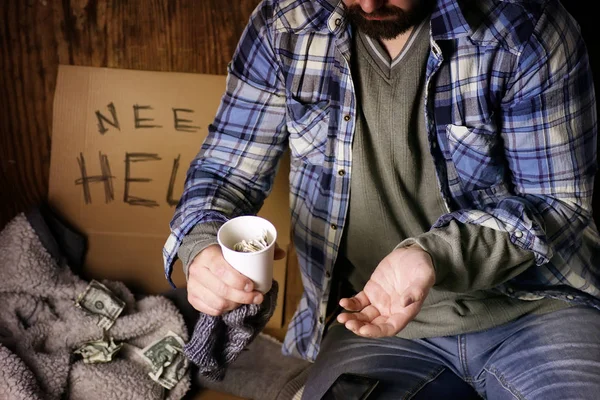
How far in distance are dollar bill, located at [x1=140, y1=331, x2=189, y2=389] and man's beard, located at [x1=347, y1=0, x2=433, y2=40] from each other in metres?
Answer: 0.87

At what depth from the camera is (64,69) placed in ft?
5.13

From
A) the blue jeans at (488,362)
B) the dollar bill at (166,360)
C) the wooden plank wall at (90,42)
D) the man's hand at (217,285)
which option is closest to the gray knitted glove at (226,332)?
the man's hand at (217,285)

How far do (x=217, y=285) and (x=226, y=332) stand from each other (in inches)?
7.9

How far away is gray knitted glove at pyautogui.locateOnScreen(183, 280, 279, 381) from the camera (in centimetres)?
107

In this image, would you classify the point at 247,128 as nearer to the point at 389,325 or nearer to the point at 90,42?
the point at 389,325

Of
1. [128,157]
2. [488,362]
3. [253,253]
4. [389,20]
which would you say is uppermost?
[389,20]

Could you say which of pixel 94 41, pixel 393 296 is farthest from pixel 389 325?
pixel 94 41

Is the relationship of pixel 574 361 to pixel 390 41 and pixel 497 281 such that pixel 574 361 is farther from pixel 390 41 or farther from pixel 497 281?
pixel 390 41

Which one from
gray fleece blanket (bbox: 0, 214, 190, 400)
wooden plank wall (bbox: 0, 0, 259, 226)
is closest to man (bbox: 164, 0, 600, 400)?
wooden plank wall (bbox: 0, 0, 259, 226)

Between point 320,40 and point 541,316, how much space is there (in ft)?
2.15

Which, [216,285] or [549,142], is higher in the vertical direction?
[549,142]

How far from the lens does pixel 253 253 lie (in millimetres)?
890

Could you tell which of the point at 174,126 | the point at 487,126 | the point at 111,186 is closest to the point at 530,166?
the point at 487,126

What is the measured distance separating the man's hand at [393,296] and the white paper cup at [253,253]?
0.13 meters
